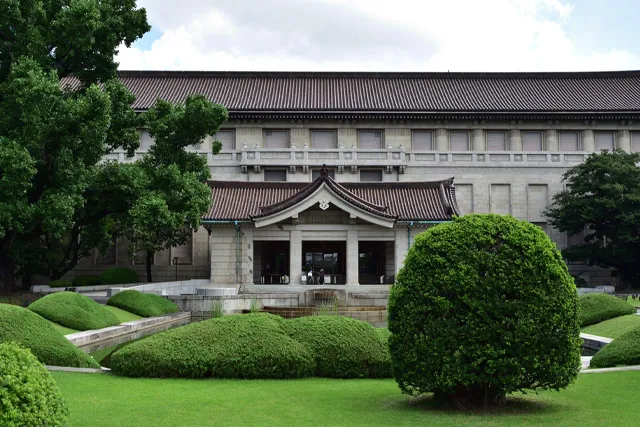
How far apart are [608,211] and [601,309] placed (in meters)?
22.2

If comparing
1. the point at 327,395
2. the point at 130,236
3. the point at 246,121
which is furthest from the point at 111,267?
the point at 327,395

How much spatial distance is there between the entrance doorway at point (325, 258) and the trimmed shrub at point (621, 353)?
26.5m

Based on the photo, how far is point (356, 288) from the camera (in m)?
32.5

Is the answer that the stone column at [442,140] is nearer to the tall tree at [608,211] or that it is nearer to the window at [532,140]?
the window at [532,140]

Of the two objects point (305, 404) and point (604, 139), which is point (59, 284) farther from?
point (604, 139)

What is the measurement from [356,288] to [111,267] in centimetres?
2039

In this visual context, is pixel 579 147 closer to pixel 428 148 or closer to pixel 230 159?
pixel 428 148

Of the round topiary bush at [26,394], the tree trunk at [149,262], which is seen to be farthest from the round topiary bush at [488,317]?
the tree trunk at [149,262]

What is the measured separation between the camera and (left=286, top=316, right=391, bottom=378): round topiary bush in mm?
12586

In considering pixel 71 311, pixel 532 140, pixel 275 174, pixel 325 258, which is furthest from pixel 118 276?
pixel 532 140

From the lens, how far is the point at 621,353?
13.2m

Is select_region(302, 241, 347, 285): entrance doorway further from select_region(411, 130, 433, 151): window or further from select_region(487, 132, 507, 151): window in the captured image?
select_region(487, 132, 507, 151): window

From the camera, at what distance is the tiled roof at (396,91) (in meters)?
50.2

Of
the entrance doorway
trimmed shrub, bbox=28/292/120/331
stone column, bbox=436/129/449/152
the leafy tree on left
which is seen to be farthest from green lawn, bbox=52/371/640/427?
stone column, bbox=436/129/449/152
